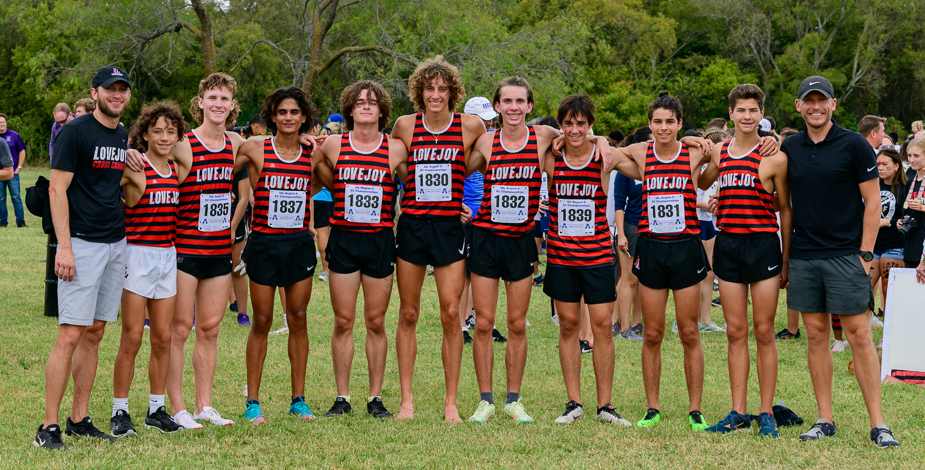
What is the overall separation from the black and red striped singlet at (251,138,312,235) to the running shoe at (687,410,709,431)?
2873 mm

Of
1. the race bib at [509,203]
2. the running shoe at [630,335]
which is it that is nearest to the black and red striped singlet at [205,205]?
the race bib at [509,203]

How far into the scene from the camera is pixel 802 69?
38.7 meters

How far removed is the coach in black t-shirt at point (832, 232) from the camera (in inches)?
193

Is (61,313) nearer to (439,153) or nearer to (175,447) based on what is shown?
(175,447)

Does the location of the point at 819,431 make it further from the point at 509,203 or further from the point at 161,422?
the point at 161,422

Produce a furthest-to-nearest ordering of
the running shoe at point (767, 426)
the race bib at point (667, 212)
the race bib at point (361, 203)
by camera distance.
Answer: the race bib at point (361, 203)
the race bib at point (667, 212)
the running shoe at point (767, 426)

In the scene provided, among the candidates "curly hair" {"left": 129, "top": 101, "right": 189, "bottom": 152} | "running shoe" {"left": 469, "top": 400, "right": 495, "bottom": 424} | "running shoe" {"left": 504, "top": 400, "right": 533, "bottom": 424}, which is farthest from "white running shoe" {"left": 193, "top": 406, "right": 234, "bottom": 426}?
"running shoe" {"left": 504, "top": 400, "right": 533, "bottom": 424}

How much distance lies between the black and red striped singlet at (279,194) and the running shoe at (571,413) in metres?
2.18

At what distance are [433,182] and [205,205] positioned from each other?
4.81 feet

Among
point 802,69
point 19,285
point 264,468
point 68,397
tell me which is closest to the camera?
point 264,468

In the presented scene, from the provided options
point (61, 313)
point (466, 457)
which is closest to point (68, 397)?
point (61, 313)

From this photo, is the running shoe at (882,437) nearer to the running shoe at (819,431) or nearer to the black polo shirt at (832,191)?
the running shoe at (819,431)

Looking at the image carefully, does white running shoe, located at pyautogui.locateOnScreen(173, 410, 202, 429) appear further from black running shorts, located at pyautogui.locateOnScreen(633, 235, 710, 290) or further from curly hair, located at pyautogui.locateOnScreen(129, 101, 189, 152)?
black running shorts, located at pyautogui.locateOnScreen(633, 235, 710, 290)

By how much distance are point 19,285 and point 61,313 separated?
22.2 ft
